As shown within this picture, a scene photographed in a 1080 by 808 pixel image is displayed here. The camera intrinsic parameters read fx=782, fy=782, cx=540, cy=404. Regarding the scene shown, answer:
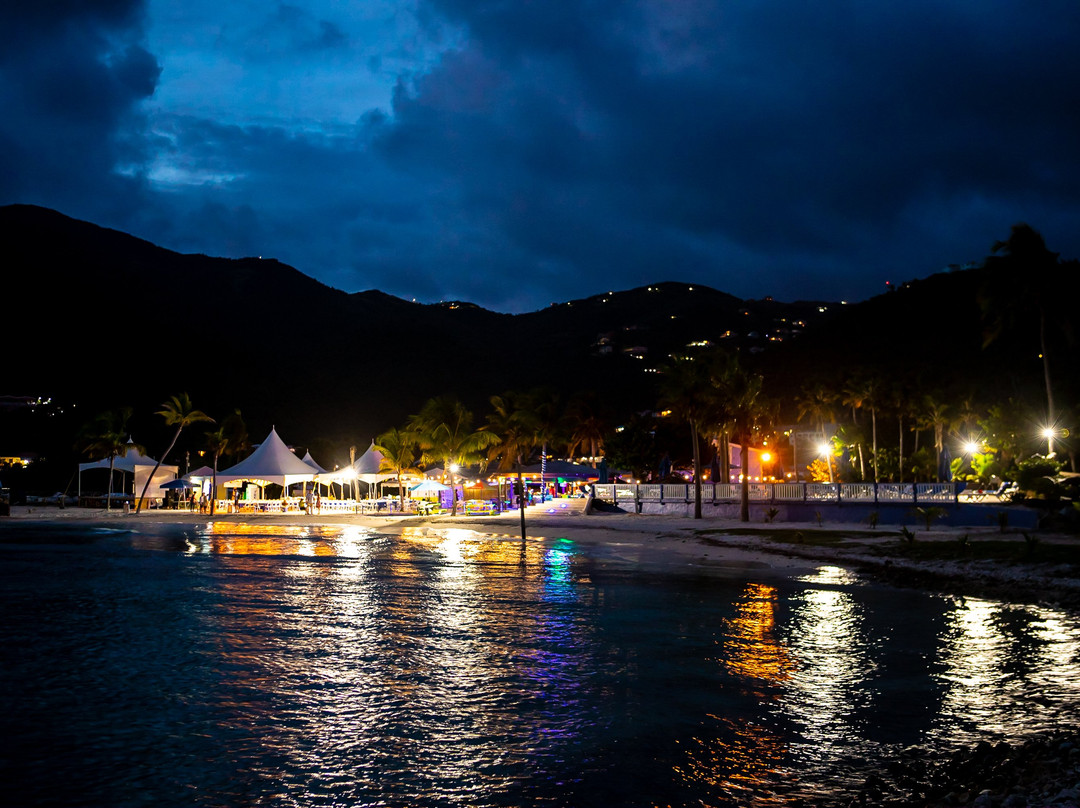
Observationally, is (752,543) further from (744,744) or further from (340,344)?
(340,344)

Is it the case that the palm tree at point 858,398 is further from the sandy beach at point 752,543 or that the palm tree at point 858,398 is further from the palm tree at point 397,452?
the palm tree at point 397,452

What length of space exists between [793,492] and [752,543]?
980 cm

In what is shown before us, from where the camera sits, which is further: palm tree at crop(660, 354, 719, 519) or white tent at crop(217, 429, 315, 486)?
white tent at crop(217, 429, 315, 486)

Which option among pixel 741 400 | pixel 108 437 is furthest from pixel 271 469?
pixel 741 400

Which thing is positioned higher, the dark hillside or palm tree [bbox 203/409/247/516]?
the dark hillside

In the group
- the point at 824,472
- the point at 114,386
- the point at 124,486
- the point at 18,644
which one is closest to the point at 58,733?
the point at 18,644

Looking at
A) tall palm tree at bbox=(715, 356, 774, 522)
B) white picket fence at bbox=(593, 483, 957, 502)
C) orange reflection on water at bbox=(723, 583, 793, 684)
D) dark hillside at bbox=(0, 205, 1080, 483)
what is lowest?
orange reflection on water at bbox=(723, 583, 793, 684)

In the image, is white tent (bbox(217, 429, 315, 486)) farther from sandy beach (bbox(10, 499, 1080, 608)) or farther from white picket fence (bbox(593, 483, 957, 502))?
white picket fence (bbox(593, 483, 957, 502))

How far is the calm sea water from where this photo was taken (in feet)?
25.2

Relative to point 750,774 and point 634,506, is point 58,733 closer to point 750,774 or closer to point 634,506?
point 750,774

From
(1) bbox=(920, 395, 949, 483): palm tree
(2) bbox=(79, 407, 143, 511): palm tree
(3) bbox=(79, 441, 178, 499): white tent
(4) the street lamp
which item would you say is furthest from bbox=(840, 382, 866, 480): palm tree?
(2) bbox=(79, 407, 143, 511): palm tree

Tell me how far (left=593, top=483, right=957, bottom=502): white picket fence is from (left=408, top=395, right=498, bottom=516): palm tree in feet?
36.6

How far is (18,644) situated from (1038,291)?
1834 inches

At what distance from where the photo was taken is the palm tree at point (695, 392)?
39.4m
